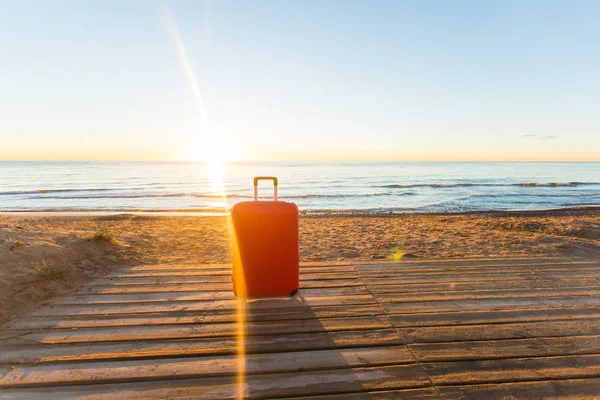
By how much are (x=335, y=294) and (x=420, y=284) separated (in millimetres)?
1160

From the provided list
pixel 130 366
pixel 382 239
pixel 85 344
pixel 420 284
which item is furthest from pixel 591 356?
pixel 382 239

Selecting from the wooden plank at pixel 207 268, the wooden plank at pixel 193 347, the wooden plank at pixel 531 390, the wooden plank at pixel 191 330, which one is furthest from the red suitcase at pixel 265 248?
the wooden plank at pixel 531 390

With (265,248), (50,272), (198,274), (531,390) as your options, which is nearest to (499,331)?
(531,390)

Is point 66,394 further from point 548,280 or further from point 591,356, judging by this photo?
point 548,280

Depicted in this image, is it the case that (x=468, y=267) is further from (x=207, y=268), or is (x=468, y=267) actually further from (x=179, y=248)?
(x=179, y=248)

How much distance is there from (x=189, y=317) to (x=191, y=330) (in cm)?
29

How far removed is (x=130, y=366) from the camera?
2.45 meters

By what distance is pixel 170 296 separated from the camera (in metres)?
3.82

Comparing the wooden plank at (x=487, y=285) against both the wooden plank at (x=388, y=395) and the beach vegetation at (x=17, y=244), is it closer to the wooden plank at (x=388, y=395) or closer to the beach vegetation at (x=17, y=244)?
the wooden plank at (x=388, y=395)

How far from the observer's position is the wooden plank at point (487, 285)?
13.1 ft

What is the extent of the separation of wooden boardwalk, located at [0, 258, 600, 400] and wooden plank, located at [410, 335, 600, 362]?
14 mm

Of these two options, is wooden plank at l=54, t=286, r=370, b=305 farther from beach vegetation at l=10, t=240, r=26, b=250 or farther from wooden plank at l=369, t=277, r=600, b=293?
beach vegetation at l=10, t=240, r=26, b=250

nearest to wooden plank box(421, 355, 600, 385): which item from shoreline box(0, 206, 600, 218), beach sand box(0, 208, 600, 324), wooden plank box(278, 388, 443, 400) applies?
wooden plank box(278, 388, 443, 400)

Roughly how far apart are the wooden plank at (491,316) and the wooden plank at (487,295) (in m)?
0.35
